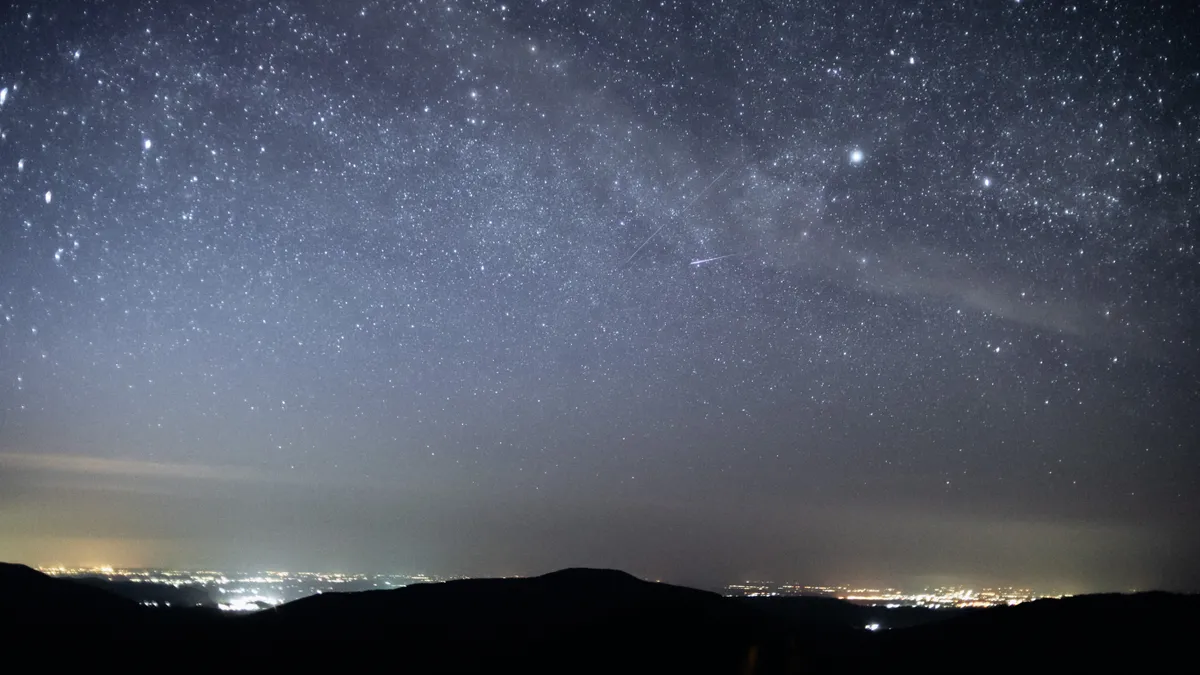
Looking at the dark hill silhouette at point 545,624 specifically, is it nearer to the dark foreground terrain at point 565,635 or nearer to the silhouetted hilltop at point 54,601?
the dark foreground terrain at point 565,635

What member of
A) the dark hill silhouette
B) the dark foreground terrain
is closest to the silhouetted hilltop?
the dark foreground terrain

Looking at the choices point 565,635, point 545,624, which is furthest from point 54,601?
point 565,635

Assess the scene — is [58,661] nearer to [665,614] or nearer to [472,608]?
[472,608]

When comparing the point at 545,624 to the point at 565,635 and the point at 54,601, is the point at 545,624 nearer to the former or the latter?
the point at 565,635

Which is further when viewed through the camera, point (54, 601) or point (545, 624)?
point (54, 601)

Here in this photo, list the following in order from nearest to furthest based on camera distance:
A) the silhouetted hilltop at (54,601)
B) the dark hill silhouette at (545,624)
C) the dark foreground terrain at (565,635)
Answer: the dark foreground terrain at (565,635) < the dark hill silhouette at (545,624) < the silhouetted hilltop at (54,601)

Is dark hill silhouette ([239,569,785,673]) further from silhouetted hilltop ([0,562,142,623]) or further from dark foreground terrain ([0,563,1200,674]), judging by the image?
silhouetted hilltop ([0,562,142,623])

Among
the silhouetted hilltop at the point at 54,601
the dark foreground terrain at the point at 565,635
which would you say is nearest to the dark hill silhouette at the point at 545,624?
the dark foreground terrain at the point at 565,635

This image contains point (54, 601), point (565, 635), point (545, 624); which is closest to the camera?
point (565, 635)
